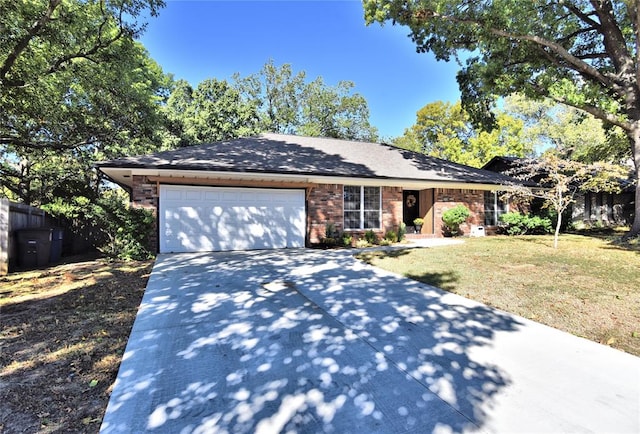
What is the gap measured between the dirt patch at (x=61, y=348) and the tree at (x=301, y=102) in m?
22.4

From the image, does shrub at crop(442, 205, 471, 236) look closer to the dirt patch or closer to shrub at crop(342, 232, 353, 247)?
shrub at crop(342, 232, 353, 247)

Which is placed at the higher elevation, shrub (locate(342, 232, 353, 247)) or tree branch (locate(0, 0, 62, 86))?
tree branch (locate(0, 0, 62, 86))

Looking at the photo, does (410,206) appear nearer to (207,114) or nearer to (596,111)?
(596,111)

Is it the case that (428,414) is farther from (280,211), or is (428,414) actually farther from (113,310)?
(280,211)

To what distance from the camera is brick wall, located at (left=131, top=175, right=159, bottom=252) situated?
9688mm

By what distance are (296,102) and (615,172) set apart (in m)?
23.4

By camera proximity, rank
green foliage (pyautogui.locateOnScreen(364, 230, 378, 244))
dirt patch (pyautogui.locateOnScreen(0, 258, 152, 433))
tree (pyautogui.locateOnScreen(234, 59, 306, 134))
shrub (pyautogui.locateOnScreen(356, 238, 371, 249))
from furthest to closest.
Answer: tree (pyautogui.locateOnScreen(234, 59, 306, 134)), green foliage (pyautogui.locateOnScreen(364, 230, 378, 244)), shrub (pyautogui.locateOnScreen(356, 238, 371, 249)), dirt patch (pyautogui.locateOnScreen(0, 258, 152, 433))

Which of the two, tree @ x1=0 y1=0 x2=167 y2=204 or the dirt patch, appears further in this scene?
tree @ x1=0 y1=0 x2=167 y2=204

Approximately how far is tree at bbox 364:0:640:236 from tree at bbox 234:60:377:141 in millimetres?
16238

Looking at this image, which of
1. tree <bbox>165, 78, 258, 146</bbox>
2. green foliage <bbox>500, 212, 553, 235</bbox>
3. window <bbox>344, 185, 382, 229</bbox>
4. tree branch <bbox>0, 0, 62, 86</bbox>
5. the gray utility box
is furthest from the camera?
tree <bbox>165, 78, 258, 146</bbox>

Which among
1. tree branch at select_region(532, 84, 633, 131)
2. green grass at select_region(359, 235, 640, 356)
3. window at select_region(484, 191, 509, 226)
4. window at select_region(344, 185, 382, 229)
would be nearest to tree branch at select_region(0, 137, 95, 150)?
window at select_region(344, 185, 382, 229)

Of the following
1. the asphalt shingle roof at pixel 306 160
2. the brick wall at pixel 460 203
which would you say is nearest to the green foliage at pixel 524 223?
the brick wall at pixel 460 203

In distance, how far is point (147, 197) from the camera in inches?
385

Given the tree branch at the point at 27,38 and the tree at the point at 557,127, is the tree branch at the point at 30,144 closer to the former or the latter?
the tree branch at the point at 27,38
